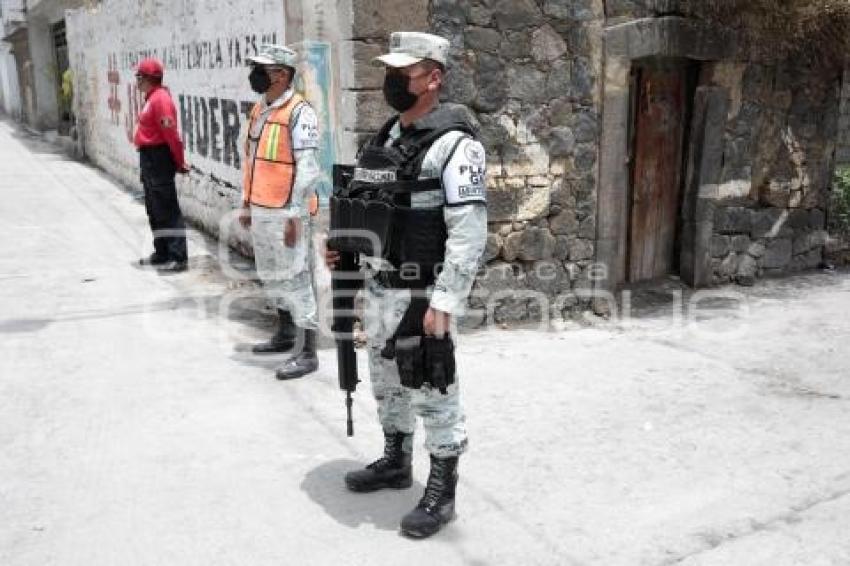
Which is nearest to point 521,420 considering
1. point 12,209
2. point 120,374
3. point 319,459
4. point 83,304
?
point 319,459

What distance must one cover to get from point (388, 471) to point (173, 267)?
4.46 m

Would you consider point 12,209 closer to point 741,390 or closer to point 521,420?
point 521,420

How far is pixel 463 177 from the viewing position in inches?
112

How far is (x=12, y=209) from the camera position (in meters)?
10.3

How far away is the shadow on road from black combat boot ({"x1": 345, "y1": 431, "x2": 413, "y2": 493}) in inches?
1.5

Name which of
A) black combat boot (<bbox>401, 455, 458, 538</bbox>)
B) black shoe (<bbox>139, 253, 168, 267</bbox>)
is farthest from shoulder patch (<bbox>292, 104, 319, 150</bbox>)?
black shoe (<bbox>139, 253, 168, 267</bbox>)

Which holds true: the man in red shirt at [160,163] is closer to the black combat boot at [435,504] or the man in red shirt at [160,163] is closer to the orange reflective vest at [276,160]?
the orange reflective vest at [276,160]

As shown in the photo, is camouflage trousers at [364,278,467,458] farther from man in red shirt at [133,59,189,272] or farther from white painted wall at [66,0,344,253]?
man in red shirt at [133,59,189,272]

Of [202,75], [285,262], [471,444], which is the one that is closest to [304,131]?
[285,262]

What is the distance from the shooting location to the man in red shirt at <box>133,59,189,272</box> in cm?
683

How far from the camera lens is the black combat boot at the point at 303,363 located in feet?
15.3

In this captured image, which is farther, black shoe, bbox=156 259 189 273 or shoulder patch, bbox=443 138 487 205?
black shoe, bbox=156 259 189 273

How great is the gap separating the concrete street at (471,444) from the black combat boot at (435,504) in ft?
0.20

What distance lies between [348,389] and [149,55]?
8.01 meters
